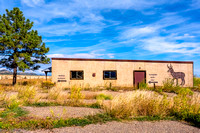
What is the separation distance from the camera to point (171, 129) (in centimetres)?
480

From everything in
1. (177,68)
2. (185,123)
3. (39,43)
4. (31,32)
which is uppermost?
(31,32)

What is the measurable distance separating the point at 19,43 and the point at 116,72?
11633 millimetres

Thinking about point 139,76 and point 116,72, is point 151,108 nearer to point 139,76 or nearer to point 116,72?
point 116,72

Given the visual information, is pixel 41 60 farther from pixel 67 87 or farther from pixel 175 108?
pixel 175 108

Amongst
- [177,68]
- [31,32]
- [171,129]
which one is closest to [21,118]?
[171,129]

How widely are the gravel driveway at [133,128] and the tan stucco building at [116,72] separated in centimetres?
1220

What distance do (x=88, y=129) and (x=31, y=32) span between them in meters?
17.5

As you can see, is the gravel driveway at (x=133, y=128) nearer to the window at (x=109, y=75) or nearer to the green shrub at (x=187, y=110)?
the green shrub at (x=187, y=110)

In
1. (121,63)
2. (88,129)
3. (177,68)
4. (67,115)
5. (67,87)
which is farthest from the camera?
(177,68)

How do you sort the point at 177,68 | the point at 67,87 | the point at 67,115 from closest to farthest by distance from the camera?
the point at 67,115 < the point at 67,87 < the point at 177,68

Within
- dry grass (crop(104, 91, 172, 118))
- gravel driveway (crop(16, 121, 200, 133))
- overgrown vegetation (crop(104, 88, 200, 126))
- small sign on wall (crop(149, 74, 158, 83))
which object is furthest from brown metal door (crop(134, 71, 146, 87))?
gravel driveway (crop(16, 121, 200, 133))

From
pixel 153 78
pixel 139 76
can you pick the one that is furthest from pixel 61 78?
pixel 153 78

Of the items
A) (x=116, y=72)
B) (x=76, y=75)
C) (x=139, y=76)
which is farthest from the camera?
(x=139, y=76)

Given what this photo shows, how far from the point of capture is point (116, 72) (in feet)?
60.9
